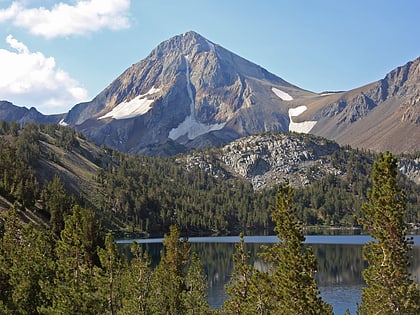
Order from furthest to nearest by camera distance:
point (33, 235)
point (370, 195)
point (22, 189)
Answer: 1. point (22, 189)
2. point (33, 235)
3. point (370, 195)

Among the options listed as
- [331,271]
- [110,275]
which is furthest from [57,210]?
[110,275]

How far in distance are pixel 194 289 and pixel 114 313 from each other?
963 cm

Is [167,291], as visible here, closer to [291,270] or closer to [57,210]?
[291,270]

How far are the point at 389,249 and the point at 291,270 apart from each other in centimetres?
831

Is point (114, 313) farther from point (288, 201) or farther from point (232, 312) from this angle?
point (288, 201)

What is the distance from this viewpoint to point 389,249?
1601 inches

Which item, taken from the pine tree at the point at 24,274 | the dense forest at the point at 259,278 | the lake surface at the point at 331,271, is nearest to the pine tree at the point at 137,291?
the dense forest at the point at 259,278

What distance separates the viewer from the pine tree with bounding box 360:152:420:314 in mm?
40188

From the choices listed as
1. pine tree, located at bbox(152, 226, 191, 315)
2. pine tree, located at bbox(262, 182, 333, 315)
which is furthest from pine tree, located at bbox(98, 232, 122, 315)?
pine tree, located at bbox(262, 182, 333, 315)

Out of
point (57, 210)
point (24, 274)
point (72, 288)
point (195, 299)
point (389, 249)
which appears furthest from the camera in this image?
point (57, 210)

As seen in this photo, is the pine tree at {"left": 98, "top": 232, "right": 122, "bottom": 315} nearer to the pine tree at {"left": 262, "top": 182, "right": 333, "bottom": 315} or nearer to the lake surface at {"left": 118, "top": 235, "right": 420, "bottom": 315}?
the pine tree at {"left": 262, "top": 182, "right": 333, "bottom": 315}

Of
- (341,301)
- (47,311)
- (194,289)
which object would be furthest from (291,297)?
(341,301)

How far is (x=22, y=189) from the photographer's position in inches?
5266

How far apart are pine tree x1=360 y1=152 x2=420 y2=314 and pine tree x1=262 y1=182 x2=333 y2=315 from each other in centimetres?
496
